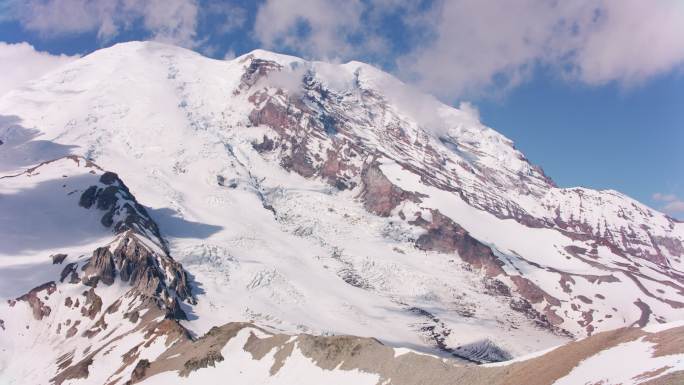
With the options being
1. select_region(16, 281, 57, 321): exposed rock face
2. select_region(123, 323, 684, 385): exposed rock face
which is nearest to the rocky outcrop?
select_region(16, 281, 57, 321): exposed rock face

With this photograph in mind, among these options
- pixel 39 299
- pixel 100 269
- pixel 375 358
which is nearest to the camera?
pixel 375 358

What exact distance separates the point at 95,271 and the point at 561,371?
163274mm

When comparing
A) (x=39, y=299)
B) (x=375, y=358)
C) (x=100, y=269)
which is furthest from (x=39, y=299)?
(x=375, y=358)

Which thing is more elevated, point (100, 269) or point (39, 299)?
point (100, 269)

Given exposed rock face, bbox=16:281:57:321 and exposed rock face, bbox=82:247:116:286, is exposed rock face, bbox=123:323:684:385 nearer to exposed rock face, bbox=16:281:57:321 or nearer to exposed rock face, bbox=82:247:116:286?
exposed rock face, bbox=16:281:57:321

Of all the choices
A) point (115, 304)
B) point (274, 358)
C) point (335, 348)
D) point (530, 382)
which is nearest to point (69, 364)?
point (115, 304)

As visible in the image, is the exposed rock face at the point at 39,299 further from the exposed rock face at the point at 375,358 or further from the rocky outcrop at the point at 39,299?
the exposed rock face at the point at 375,358

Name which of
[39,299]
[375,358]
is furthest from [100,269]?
[375,358]

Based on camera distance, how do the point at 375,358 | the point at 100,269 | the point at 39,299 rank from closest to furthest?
the point at 375,358
the point at 39,299
the point at 100,269

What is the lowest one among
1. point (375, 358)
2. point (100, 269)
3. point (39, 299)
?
point (39, 299)

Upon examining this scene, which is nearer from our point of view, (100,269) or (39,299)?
(39,299)

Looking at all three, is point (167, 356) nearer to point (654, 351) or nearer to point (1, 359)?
point (1, 359)

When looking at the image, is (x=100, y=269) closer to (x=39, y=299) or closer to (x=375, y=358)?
(x=39, y=299)

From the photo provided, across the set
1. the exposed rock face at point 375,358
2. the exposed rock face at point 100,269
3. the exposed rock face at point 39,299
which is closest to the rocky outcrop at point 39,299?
the exposed rock face at point 39,299
